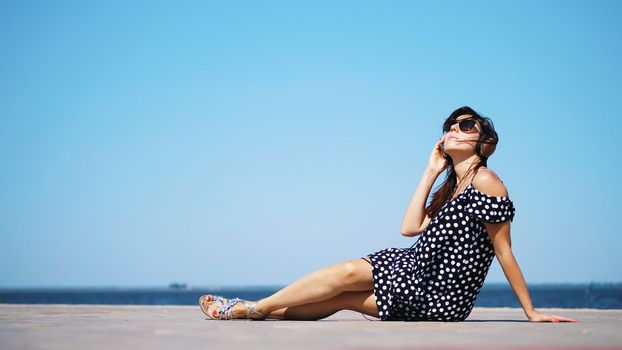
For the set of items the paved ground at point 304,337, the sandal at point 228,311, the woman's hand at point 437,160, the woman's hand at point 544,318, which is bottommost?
the paved ground at point 304,337

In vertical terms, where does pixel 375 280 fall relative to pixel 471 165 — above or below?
below

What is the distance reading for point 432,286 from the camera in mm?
5246

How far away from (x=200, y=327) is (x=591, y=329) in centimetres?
230

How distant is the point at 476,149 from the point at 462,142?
113mm

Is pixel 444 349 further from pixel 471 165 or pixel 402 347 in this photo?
pixel 471 165

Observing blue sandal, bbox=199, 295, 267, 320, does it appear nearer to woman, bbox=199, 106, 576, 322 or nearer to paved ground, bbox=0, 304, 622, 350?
woman, bbox=199, 106, 576, 322

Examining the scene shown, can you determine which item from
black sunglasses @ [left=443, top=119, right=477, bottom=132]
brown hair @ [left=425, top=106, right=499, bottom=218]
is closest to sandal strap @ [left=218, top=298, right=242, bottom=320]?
brown hair @ [left=425, top=106, right=499, bottom=218]

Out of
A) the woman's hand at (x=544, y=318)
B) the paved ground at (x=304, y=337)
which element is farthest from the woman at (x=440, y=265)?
the paved ground at (x=304, y=337)

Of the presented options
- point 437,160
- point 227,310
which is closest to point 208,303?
point 227,310

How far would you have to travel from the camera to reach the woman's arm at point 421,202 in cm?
568

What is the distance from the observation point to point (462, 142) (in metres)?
5.43

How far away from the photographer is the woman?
16.6 ft

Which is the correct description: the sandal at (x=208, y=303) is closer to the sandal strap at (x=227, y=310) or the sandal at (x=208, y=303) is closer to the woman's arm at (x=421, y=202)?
the sandal strap at (x=227, y=310)

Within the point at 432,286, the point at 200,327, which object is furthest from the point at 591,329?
the point at 200,327
